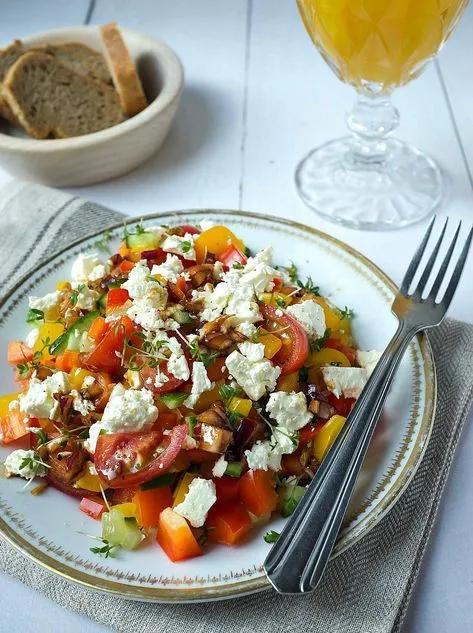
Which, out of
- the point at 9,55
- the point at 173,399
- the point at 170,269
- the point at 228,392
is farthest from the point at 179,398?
the point at 9,55

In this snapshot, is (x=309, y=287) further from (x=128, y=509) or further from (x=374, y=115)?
(x=374, y=115)

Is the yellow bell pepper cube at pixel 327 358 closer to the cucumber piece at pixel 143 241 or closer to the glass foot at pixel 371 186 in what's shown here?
the cucumber piece at pixel 143 241

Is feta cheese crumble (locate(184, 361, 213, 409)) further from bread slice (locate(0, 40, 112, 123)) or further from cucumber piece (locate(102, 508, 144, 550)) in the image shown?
bread slice (locate(0, 40, 112, 123))

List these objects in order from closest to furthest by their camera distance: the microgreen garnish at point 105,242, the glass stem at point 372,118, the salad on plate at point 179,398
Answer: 1. the salad on plate at point 179,398
2. the microgreen garnish at point 105,242
3. the glass stem at point 372,118

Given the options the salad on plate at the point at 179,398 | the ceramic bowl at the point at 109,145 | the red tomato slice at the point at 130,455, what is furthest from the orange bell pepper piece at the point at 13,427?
the ceramic bowl at the point at 109,145

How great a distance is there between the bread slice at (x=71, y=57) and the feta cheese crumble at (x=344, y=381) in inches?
83.7

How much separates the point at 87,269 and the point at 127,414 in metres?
0.64

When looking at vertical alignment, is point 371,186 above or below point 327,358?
below

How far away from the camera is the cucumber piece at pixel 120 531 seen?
5.72 feet

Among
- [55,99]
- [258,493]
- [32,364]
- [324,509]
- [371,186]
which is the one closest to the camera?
[324,509]

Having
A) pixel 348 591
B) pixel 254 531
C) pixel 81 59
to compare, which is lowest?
pixel 348 591

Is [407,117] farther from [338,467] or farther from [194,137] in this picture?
[338,467]

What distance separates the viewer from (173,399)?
190 centimetres

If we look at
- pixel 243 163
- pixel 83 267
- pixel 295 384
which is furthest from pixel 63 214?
pixel 295 384
